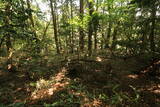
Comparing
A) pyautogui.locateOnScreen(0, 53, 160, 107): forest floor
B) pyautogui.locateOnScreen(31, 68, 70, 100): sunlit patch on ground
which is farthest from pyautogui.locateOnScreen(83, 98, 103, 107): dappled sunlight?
pyautogui.locateOnScreen(31, 68, 70, 100): sunlit patch on ground

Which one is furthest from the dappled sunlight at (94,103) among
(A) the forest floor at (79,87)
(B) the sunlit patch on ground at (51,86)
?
(B) the sunlit patch on ground at (51,86)

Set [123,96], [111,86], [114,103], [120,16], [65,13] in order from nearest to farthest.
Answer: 1. [114,103]
2. [123,96]
3. [111,86]
4. [120,16]
5. [65,13]

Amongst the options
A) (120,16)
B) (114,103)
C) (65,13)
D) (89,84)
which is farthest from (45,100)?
(65,13)

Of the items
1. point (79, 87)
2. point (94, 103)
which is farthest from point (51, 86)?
point (94, 103)

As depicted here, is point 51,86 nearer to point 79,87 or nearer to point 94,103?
Result: point 79,87

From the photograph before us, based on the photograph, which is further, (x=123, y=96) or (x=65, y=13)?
(x=65, y=13)

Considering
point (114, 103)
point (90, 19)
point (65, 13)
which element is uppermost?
A: point (65, 13)

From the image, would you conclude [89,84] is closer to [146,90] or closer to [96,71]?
[96,71]

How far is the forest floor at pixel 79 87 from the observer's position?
4385mm

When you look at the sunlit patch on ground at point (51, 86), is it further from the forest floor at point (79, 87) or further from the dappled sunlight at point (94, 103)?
the dappled sunlight at point (94, 103)

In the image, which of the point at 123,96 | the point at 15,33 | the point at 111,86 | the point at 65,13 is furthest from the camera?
the point at 65,13

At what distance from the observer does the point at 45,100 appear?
454 centimetres

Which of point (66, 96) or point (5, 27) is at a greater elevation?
point (5, 27)

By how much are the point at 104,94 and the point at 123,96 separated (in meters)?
0.70
